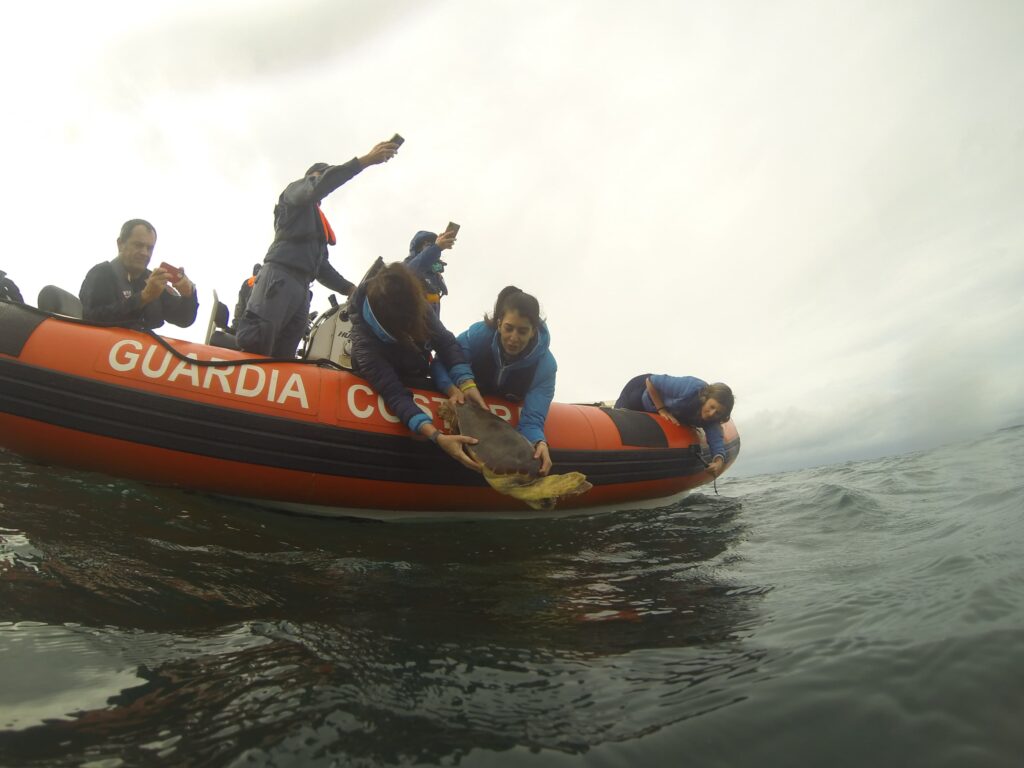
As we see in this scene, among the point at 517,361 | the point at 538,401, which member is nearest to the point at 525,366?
the point at 517,361

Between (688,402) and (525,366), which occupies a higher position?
(525,366)

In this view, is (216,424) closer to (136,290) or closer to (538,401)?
(136,290)

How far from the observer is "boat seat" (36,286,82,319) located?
3.56 m

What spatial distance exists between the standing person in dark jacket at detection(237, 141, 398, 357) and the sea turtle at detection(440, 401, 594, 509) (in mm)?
1562

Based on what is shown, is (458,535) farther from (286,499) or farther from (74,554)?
(74,554)

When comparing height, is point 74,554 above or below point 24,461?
below

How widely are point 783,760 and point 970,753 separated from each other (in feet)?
1.19

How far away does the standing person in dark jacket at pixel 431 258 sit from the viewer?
4.72 m

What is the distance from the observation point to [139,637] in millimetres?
1521

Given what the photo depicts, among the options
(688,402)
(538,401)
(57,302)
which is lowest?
(688,402)

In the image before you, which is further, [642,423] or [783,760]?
[642,423]

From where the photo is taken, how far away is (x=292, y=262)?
13.3 ft

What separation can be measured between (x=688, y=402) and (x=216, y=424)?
403cm

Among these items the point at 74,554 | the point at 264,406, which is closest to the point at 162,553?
the point at 74,554
